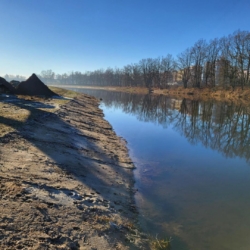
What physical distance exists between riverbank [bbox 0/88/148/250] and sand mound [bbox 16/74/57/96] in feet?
59.5

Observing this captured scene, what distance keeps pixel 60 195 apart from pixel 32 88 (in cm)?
2523

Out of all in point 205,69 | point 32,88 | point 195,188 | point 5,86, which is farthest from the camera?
point 205,69

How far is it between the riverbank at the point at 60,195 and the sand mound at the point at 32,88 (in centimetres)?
1815

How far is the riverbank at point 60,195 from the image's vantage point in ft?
13.9

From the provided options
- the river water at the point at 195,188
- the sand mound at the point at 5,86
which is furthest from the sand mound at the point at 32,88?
the river water at the point at 195,188

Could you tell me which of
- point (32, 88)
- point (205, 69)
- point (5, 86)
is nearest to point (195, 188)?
point (5, 86)

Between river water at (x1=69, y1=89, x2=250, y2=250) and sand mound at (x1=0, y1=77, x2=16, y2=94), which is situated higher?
sand mound at (x1=0, y1=77, x2=16, y2=94)

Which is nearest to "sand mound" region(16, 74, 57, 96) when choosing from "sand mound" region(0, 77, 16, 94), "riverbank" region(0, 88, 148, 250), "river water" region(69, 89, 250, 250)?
"sand mound" region(0, 77, 16, 94)

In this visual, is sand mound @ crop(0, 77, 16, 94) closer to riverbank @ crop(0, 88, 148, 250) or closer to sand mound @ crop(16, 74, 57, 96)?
sand mound @ crop(16, 74, 57, 96)

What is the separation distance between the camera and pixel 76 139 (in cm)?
1162

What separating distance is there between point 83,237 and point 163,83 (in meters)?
96.5

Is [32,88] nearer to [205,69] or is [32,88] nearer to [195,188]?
[195,188]

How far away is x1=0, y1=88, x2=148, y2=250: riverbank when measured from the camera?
4.23m

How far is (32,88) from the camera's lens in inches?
1102
